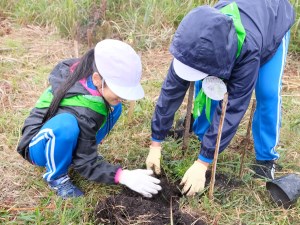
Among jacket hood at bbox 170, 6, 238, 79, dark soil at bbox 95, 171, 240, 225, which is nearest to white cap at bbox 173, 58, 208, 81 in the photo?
jacket hood at bbox 170, 6, 238, 79

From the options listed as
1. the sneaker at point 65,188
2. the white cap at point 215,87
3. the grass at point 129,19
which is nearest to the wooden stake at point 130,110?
the sneaker at point 65,188

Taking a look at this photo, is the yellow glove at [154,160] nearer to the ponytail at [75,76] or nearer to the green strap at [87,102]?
the green strap at [87,102]

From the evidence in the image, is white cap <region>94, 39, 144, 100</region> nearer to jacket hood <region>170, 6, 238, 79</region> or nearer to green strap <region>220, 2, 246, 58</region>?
jacket hood <region>170, 6, 238, 79</region>

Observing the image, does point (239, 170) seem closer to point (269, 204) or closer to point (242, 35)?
point (269, 204)

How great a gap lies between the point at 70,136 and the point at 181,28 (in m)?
0.72

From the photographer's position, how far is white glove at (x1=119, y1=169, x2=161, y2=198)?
78.1 inches

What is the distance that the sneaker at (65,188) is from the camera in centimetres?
213

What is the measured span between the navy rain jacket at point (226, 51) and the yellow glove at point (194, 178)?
70mm

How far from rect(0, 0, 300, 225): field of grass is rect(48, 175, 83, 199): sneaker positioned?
4 cm

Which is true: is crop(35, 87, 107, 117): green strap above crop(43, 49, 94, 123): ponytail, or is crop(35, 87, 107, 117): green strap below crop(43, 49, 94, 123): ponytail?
below

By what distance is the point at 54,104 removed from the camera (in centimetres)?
199

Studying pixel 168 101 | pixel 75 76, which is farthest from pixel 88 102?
pixel 168 101

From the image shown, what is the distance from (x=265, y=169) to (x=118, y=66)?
1.10 metres

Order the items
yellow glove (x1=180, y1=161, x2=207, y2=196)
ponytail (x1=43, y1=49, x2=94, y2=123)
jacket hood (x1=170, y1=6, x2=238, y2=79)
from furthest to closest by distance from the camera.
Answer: yellow glove (x1=180, y1=161, x2=207, y2=196), ponytail (x1=43, y1=49, x2=94, y2=123), jacket hood (x1=170, y1=6, x2=238, y2=79)
